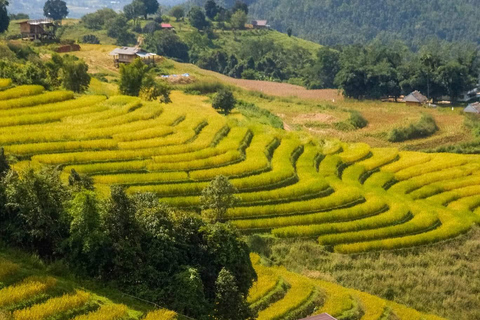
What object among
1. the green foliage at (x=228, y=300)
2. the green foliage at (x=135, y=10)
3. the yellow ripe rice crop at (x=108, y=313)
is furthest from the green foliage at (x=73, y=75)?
the green foliage at (x=135, y=10)

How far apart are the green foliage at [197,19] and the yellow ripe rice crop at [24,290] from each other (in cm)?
11797

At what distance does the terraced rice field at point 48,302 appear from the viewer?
16.7 m

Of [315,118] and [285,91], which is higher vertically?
[285,91]

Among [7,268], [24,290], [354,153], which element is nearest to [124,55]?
[354,153]

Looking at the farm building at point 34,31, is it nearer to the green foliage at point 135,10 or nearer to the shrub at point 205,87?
the shrub at point 205,87

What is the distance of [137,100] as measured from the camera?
1839 inches

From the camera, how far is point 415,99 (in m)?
83.2

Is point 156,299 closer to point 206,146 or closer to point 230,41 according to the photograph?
point 206,146

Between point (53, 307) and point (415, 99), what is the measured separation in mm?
73970

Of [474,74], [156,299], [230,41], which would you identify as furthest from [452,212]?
[230,41]

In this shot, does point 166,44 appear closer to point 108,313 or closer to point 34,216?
point 34,216

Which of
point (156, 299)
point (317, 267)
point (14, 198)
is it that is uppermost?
point (14, 198)

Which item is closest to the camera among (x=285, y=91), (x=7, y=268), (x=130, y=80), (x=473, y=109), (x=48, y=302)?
(x=48, y=302)

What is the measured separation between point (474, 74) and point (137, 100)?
64953mm
